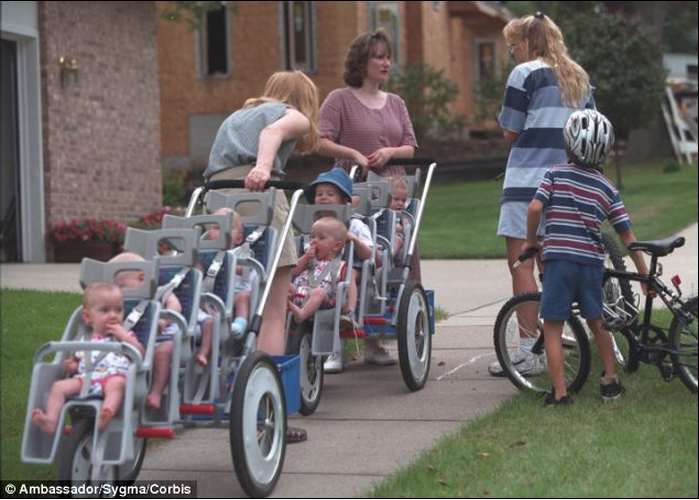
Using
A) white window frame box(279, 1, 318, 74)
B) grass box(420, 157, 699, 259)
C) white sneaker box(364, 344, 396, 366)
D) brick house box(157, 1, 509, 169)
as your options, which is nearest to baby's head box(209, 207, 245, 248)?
white sneaker box(364, 344, 396, 366)

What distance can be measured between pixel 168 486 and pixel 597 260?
2390 millimetres

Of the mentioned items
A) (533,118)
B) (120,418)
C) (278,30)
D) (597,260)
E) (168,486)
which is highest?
(278,30)

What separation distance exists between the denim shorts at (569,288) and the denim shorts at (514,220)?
994mm

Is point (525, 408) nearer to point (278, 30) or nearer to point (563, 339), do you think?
point (563, 339)

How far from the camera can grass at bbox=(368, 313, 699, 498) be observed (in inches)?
211

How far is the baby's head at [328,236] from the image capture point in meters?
7.37

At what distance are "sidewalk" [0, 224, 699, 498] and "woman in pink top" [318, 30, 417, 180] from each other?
133 cm

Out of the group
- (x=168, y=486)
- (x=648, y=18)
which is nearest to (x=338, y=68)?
(x=648, y=18)

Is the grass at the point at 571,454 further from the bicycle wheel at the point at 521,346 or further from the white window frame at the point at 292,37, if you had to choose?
the white window frame at the point at 292,37

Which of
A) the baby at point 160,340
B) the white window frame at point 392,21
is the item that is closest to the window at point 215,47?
the white window frame at point 392,21

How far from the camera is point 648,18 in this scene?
36.1 metres

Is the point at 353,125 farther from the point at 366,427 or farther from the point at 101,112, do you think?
the point at 101,112

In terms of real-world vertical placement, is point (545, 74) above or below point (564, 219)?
above

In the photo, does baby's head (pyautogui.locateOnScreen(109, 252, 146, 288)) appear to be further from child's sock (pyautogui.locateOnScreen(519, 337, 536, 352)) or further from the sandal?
child's sock (pyautogui.locateOnScreen(519, 337, 536, 352))
